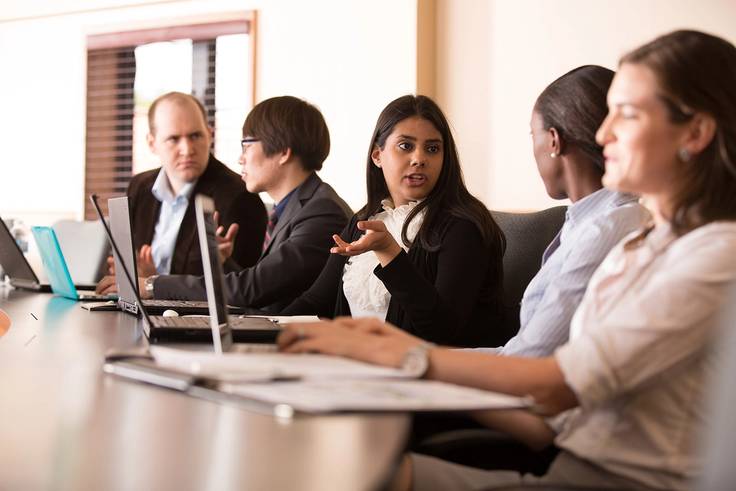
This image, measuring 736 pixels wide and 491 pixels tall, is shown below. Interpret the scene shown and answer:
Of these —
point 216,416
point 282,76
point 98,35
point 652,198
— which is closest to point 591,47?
point 282,76

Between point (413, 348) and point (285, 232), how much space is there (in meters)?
1.87

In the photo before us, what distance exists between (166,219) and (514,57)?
223 centimetres

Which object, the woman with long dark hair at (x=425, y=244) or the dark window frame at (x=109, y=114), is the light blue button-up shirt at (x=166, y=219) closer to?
the woman with long dark hair at (x=425, y=244)

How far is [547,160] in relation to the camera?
5.53 feet

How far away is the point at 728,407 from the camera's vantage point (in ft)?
1.89

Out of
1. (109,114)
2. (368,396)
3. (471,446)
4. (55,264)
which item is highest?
(109,114)

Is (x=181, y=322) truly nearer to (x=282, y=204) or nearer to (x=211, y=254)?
(x=211, y=254)

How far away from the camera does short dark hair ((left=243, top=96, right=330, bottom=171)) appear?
2996mm

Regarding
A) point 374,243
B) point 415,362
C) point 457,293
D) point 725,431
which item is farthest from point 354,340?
point 457,293

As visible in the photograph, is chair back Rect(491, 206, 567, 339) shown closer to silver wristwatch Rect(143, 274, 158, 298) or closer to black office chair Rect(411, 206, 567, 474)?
black office chair Rect(411, 206, 567, 474)

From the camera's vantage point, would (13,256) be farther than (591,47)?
No

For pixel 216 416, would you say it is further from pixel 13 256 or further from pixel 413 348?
pixel 13 256

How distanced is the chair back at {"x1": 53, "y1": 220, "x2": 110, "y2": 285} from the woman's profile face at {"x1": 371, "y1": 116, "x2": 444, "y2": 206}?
2116mm

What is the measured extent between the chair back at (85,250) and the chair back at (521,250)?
2.36 m
